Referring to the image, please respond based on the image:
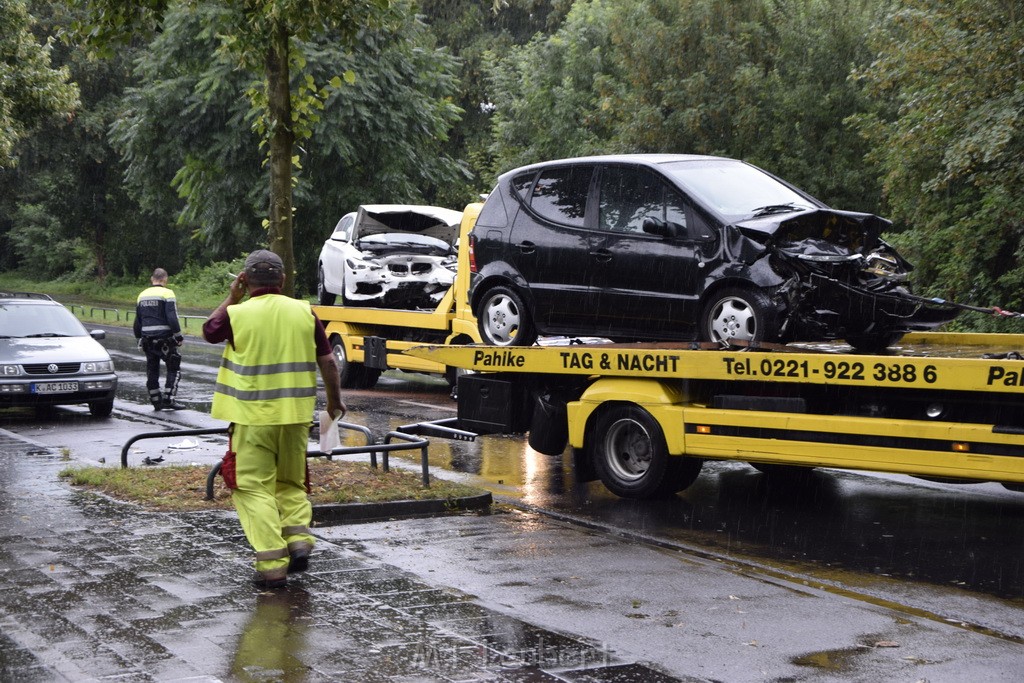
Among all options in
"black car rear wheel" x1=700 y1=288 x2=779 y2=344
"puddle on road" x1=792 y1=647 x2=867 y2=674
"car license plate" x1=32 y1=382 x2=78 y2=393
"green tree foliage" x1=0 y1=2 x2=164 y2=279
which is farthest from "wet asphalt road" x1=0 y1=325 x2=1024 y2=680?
"green tree foliage" x1=0 y1=2 x2=164 y2=279

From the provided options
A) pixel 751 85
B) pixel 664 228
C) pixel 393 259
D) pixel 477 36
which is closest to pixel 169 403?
pixel 393 259

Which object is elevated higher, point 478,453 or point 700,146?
point 700,146

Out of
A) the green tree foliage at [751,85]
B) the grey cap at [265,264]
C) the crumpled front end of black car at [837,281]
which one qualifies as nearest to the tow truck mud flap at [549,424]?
the crumpled front end of black car at [837,281]

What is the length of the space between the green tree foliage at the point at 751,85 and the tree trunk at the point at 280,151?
15733 millimetres

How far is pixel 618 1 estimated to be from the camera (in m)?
27.0

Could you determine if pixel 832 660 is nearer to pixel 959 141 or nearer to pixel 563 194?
pixel 563 194

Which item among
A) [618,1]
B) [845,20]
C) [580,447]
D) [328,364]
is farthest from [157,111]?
[328,364]

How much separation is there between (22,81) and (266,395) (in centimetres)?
1864

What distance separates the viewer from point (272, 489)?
278 inches

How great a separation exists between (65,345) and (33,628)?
10.6 metres

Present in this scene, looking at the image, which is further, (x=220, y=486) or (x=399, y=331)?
(x=399, y=331)

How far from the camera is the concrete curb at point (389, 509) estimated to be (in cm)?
855

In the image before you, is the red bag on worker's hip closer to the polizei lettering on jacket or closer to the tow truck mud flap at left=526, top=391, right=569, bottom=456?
the polizei lettering on jacket

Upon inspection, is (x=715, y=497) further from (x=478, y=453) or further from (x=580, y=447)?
(x=478, y=453)
